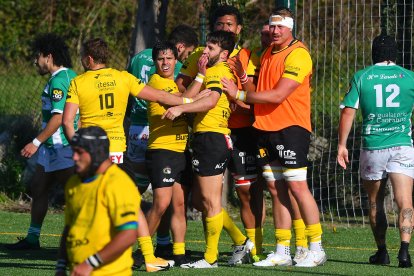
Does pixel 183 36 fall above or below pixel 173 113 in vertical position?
above

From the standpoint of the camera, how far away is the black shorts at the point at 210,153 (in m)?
8.81

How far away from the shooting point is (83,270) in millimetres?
5652

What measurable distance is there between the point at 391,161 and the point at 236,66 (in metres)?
1.53

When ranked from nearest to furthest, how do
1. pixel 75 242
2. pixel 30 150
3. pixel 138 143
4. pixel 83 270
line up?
pixel 83 270, pixel 75 242, pixel 30 150, pixel 138 143

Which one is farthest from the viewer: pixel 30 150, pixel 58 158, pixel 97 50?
pixel 58 158

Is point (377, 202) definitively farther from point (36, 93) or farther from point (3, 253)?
point (36, 93)

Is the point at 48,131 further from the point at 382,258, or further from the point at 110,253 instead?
the point at 110,253

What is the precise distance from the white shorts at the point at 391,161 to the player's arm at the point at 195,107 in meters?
1.48

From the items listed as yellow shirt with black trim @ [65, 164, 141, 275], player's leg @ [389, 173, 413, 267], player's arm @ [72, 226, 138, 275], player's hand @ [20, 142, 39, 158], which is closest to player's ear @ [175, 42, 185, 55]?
player's hand @ [20, 142, 39, 158]

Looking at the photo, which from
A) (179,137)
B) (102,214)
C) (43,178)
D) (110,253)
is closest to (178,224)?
(179,137)

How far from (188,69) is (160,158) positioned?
84 cm

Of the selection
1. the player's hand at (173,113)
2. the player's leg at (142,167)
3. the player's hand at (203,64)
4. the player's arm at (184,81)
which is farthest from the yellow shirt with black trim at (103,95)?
the player's leg at (142,167)

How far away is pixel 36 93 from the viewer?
16.4 m

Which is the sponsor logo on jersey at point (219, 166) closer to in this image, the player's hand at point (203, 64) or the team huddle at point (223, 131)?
the team huddle at point (223, 131)
